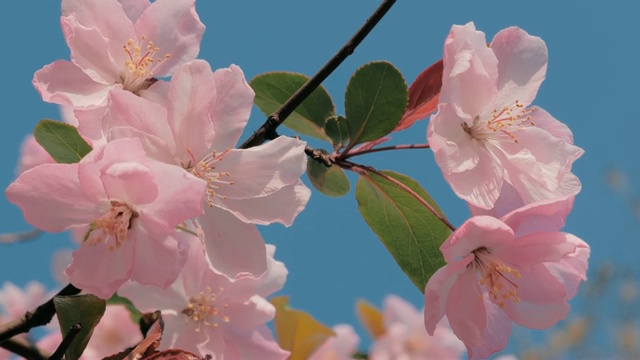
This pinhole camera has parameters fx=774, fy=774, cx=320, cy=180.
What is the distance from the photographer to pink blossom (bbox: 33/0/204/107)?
3.41 feet

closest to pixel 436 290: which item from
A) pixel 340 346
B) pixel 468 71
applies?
pixel 468 71

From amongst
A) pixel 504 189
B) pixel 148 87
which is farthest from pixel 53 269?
pixel 504 189

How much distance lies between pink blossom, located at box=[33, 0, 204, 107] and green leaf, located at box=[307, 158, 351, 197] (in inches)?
9.6

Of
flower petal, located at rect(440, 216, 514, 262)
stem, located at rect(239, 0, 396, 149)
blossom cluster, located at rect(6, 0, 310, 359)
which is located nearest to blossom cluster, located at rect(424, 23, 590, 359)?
flower petal, located at rect(440, 216, 514, 262)

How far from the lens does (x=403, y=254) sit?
1.13 meters

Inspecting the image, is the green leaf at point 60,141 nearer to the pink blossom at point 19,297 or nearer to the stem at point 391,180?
the stem at point 391,180

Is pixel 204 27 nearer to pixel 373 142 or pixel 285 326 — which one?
pixel 373 142

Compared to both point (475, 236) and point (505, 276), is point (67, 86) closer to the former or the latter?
point (475, 236)

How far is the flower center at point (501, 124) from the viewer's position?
1.17 metres

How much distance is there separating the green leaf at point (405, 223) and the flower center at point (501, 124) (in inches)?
4.8

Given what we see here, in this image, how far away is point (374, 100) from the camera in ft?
3.74

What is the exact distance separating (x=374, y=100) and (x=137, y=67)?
343 millimetres

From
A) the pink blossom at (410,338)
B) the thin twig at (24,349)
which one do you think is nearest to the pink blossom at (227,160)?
the thin twig at (24,349)

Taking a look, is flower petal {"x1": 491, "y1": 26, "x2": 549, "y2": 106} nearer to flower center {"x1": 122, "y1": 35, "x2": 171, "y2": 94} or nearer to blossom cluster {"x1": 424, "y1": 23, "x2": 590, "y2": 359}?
blossom cluster {"x1": 424, "y1": 23, "x2": 590, "y2": 359}
